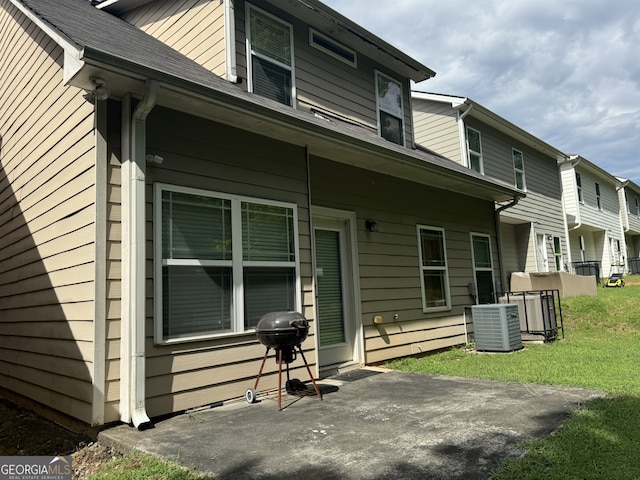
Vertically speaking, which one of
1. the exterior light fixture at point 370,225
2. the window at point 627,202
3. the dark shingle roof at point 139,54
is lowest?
the exterior light fixture at point 370,225

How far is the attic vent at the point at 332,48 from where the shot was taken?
22.2 feet

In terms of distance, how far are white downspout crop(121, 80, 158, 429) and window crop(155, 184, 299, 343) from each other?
21 cm

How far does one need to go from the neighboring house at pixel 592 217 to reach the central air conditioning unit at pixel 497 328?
9573 millimetres

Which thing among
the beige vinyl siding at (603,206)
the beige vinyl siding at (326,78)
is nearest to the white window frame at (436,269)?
the beige vinyl siding at (326,78)

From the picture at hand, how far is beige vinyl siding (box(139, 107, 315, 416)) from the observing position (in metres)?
3.83

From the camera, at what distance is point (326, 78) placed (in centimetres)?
687

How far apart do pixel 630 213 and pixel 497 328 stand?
22.3m

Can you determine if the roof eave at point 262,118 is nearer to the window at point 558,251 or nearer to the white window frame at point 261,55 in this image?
the white window frame at point 261,55

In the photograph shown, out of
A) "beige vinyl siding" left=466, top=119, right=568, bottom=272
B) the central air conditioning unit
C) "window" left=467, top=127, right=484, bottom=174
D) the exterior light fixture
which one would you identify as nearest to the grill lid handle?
the exterior light fixture

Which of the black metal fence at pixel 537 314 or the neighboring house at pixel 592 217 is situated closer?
the black metal fence at pixel 537 314

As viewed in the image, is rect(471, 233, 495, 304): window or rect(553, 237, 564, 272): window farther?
rect(553, 237, 564, 272): window

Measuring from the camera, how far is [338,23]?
6738mm

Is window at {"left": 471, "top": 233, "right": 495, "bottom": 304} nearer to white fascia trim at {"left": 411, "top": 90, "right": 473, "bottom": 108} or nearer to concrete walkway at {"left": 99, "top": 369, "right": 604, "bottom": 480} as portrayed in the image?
white fascia trim at {"left": 411, "top": 90, "right": 473, "bottom": 108}

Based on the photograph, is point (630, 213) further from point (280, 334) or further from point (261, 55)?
point (280, 334)
